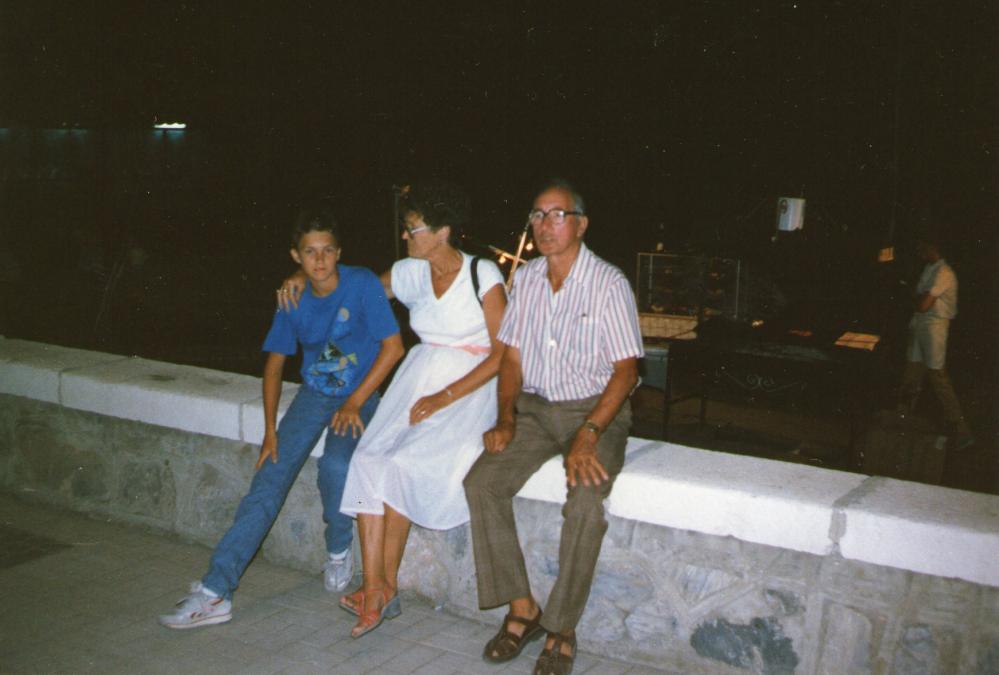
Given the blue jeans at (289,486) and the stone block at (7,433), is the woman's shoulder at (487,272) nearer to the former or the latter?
the blue jeans at (289,486)

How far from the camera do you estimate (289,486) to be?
3.90 metres

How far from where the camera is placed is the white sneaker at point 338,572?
154 inches

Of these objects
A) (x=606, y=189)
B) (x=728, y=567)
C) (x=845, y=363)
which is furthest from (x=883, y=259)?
(x=728, y=567)

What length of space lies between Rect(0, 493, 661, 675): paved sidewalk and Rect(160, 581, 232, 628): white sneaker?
0.12 feet

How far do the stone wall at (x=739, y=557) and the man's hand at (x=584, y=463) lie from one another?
0.50ft

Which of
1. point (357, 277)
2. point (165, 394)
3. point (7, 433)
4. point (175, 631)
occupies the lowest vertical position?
point (175, 631)

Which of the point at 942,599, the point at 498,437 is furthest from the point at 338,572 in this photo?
the point at 942,599

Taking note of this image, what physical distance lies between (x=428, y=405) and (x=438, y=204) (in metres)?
0.90

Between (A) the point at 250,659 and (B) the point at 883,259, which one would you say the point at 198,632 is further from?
(B) the point at 883,259

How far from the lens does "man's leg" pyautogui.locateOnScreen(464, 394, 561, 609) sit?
3311mm

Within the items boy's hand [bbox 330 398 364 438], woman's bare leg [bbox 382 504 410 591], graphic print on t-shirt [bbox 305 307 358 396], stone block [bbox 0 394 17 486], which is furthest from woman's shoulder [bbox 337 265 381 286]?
stone block [bbox 0 394 17 486]

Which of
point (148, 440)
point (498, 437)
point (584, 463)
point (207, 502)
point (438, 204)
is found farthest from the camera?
point (148, 440)

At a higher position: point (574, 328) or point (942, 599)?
point (574, 328)

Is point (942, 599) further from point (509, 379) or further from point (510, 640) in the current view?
point (509, 379)
